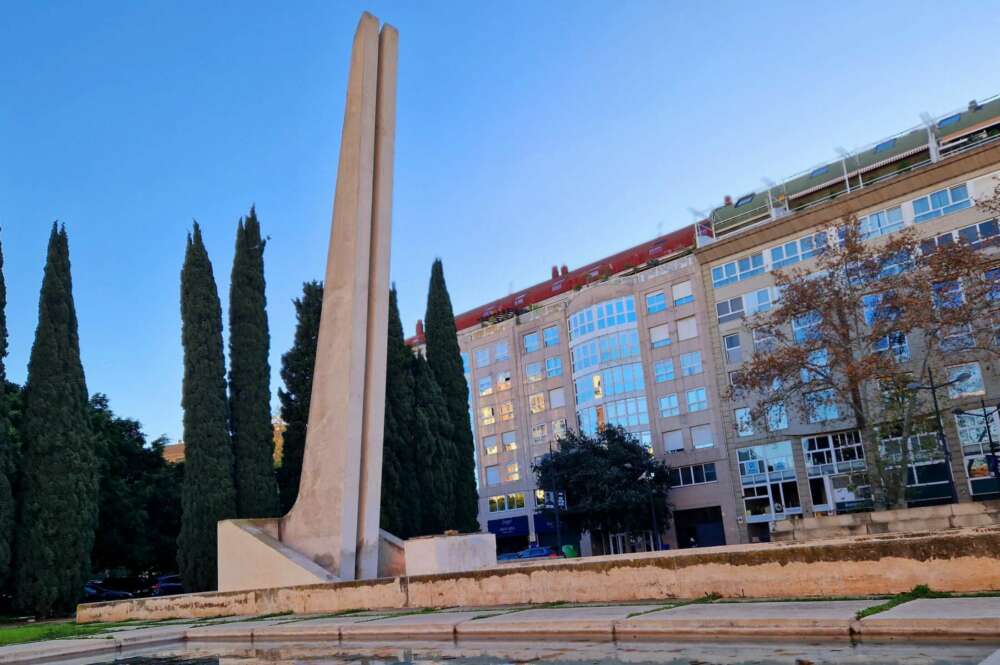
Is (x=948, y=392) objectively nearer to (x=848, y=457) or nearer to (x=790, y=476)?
(x=848, y=457)

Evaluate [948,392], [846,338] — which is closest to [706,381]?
[948,392]

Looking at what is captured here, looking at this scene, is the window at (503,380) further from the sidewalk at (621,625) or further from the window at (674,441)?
the sidewalk at (621,625)

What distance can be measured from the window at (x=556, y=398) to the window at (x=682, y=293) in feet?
35.6

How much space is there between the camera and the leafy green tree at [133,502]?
30.2 meters

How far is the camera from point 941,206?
39.4m

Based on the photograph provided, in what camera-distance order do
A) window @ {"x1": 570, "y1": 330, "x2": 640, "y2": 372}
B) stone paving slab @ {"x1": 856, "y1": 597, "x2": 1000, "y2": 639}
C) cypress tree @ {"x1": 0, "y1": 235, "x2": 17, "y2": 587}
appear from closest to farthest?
1. stone paving slab @ {"x1": 856, "y1": 597, "x2": 1000, "y2": 639}
2. cypress tree @ {"x1": 0, "y1": 235, "x2": 17, "y2": 587}
3. window @ {"x1": 570, "y1": 330, "x2": 640, "y2": 372}

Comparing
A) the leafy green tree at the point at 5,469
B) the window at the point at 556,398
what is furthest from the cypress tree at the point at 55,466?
the window at the point at 556,398

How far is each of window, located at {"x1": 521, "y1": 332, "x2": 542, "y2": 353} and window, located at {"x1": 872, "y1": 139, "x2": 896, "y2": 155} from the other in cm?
2479

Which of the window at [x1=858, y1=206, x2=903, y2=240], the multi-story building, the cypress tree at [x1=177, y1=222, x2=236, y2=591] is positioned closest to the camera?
the cypress tree at [x1=177, y1=222, x2=236, y2=591]

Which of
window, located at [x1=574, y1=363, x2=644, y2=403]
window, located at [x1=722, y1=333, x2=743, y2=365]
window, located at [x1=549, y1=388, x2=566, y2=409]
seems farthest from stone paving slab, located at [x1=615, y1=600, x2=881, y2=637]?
window, located at [x1=549, y1=388, x2=566, y2=409]

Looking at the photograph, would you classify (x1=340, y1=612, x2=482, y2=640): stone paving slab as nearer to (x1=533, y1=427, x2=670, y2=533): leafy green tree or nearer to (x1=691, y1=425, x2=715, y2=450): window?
(x1=533, y1=427, x2=670, y2=533): leafy green tree

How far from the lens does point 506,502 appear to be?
59156mm

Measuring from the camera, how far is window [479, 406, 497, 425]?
201 feet

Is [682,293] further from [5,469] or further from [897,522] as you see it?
Answer: [5,469]
